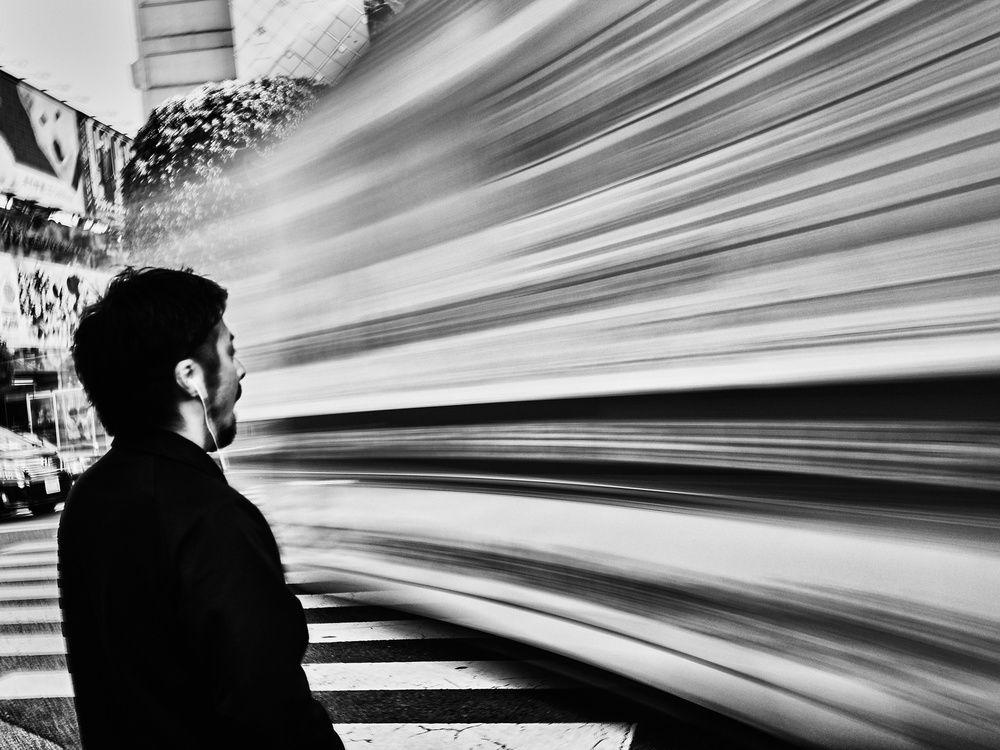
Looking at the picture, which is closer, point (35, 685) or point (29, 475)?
point (35, 685)

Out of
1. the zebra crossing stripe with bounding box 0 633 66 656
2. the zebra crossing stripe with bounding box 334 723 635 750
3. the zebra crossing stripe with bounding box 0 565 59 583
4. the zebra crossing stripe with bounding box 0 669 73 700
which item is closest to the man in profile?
the zebra crossing stripe with bounding box 334 723 635 750

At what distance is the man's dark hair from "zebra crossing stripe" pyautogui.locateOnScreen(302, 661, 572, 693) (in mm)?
2819

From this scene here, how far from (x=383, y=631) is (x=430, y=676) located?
95 cm

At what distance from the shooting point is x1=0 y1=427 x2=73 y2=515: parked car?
11508mm

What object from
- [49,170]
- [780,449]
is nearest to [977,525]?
[780,449]

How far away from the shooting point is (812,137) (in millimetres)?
2344

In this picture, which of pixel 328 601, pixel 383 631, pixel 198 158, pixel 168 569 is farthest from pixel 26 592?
pixel 168 569

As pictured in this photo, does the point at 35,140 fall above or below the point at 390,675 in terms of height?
above

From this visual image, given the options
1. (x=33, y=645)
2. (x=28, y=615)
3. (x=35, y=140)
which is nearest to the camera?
→ (x=33, y=645)

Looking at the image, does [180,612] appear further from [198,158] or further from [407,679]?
[198,158]

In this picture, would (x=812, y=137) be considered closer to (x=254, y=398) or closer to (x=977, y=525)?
(x=977, y=525)

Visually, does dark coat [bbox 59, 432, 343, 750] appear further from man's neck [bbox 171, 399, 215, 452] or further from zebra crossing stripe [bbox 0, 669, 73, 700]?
zebra crossing stripe [bbox 0, 669, 73, 700]

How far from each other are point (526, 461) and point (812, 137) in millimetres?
1837

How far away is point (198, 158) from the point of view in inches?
284
